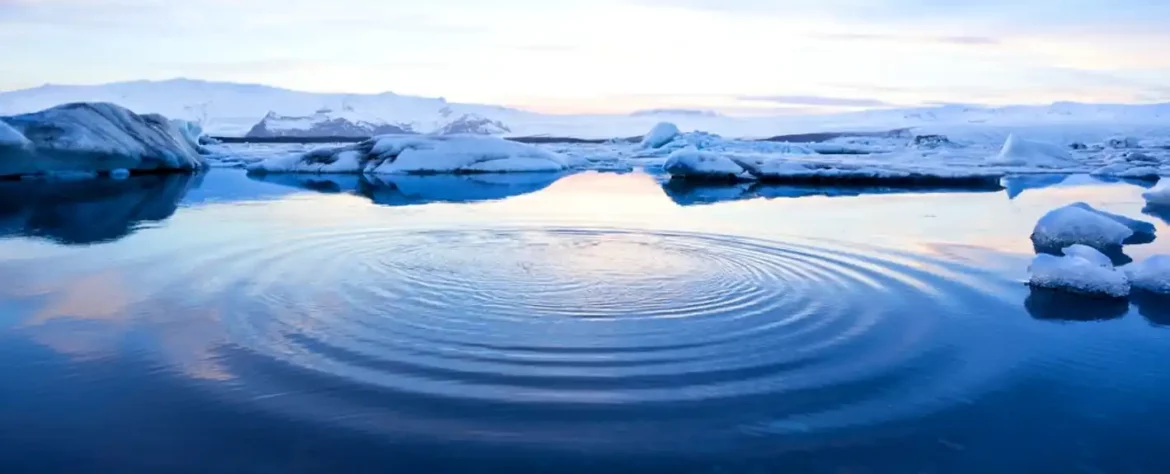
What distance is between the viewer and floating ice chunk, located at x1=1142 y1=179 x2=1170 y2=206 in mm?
11973

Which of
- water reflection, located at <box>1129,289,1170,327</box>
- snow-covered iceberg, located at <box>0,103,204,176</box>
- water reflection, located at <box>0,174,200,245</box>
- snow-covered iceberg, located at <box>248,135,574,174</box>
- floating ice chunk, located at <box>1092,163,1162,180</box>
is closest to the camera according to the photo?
water reflection, located at <box>1129,289,1170,327</box>

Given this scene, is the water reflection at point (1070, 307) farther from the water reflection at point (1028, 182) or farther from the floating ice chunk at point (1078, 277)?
the water reflection at point (1028, 182)

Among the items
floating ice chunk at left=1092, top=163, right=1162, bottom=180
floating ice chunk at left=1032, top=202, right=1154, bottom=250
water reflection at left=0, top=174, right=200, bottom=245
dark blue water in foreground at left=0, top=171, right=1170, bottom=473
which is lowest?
water reflection at left=0, top=174, right=200, bottom=245

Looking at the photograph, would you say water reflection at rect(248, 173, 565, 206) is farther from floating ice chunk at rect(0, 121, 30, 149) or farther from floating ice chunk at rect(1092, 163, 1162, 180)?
floating ice chunk at rect(1092, 163, 1162, 180)

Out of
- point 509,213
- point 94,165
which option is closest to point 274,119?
point 94,165

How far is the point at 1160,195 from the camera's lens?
12.1 metres

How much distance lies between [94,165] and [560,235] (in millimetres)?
14741

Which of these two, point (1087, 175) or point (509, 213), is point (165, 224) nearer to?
point (509, 213)

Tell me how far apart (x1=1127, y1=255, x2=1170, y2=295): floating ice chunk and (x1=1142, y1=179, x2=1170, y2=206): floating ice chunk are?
24.3 feet

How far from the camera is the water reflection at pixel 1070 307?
502 cm

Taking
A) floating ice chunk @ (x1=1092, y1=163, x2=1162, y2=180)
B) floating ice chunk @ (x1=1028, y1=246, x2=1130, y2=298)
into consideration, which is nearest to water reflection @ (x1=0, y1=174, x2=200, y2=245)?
floating ice chunk @ (x1=1028, y1=246, x2=1130, y2=298)

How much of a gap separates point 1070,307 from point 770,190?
10.3 metres

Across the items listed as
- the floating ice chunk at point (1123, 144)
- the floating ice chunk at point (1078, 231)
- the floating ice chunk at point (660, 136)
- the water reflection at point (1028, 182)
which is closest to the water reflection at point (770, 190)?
the water reflection at point (1028, 182)

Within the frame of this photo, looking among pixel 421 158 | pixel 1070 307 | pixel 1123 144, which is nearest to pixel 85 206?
pixel 421 158
